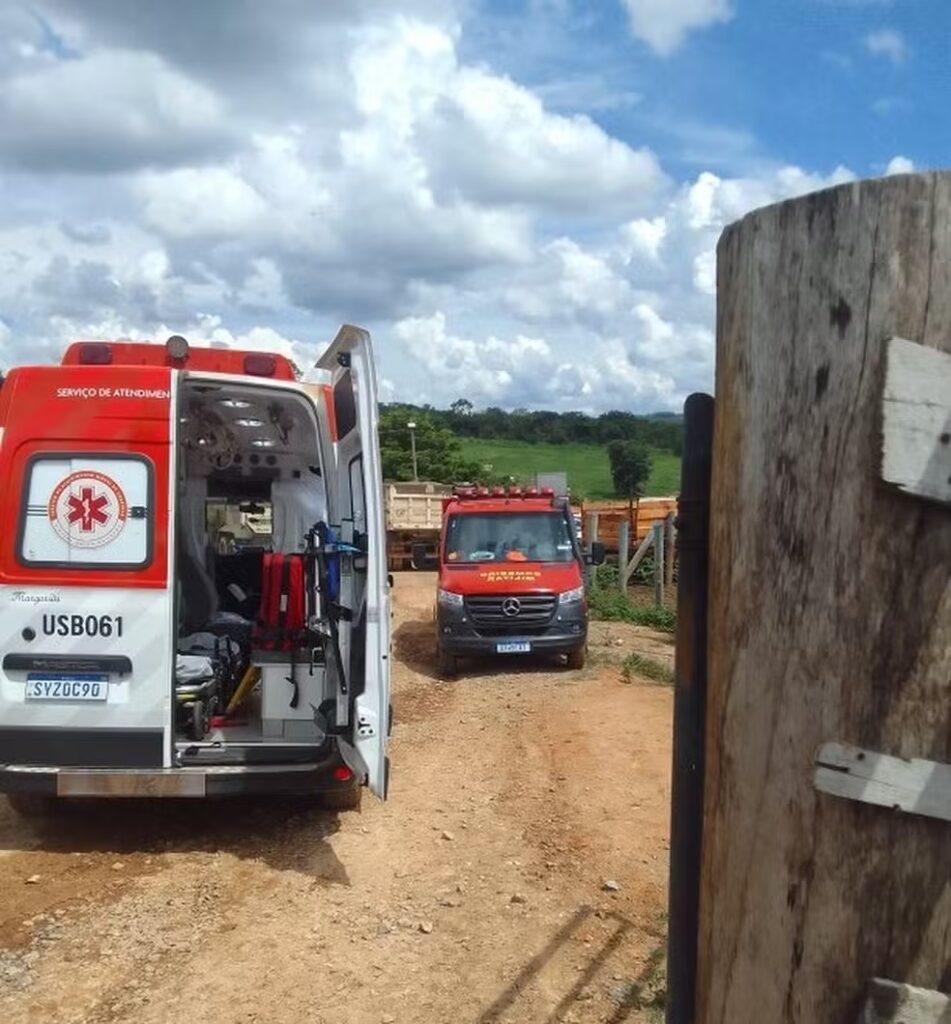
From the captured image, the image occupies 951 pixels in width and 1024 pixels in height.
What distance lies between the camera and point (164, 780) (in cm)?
563

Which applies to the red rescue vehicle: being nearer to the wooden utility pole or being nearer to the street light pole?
the wooden utility pole

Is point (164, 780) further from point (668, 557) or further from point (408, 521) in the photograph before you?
point (408, 521)

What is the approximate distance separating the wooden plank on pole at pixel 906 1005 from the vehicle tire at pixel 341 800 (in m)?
5.23

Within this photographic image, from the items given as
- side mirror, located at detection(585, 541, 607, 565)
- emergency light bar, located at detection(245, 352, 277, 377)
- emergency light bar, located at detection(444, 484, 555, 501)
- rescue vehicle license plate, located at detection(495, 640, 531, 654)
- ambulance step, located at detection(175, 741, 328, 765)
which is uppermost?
emergency light bar, located at detection(245, 352, 277, 377)

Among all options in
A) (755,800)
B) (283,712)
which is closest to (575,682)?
(283,712)

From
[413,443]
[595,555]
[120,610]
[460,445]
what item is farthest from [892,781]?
[460,445]

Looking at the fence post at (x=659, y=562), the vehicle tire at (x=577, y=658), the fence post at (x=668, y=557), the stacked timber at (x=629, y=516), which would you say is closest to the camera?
the vehicle tire at (x=577, y=658)

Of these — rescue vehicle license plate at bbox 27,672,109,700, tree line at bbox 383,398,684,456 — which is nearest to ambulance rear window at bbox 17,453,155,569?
rescue vehicle license plate at bbox 27,672,109,700

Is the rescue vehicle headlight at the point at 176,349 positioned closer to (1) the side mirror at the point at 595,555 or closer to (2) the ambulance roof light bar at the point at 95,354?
(2) the ambulance roof light bar at the point at 95,354

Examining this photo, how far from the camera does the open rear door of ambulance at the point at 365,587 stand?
5.50 m

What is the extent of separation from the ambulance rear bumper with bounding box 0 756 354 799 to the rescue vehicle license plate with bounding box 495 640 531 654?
6062 millimetres

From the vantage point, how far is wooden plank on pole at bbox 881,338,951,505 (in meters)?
1.28

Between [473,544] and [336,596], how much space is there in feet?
22.7

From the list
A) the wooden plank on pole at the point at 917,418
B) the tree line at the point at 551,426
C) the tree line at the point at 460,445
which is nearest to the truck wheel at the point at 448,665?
the wooden plank on pole at the point at 917,418
